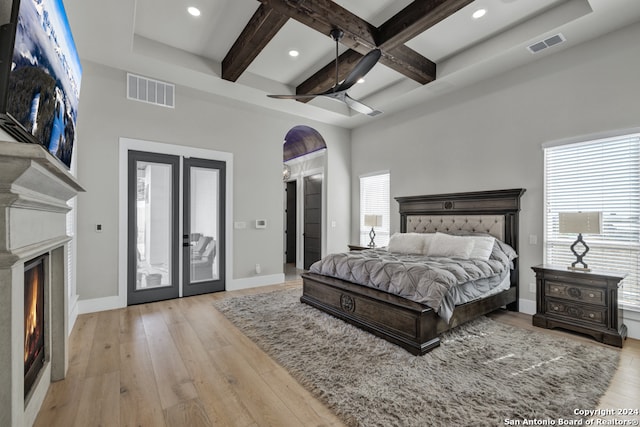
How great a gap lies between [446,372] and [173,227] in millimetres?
4085

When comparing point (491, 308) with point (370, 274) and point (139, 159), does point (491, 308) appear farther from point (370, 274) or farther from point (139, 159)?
point (139, 159)

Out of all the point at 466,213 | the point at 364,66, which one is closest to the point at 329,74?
the point at 364,66

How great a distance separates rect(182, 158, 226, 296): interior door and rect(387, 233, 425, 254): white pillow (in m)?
2.88

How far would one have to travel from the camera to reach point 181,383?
2256 millimetres

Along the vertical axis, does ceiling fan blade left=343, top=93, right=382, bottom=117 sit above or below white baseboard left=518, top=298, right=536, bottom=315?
above

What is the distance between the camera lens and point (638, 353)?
273cm

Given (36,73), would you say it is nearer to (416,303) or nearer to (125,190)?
(125,190)

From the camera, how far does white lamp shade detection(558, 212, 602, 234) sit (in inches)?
118

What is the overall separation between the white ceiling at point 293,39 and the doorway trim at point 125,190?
35.0 inches

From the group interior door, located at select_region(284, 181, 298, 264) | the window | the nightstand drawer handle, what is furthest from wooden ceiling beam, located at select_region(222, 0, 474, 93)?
interior door, located at select_region(284, 181, 298, 264)

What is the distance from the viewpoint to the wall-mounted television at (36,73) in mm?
1259

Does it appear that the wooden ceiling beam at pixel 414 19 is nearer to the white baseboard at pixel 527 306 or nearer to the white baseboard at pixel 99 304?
the white baseboard at pixel 527 306

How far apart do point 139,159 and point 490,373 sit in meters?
4.93

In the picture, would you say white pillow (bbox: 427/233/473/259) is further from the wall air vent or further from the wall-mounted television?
the wall air vent
